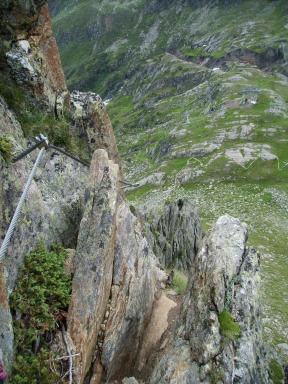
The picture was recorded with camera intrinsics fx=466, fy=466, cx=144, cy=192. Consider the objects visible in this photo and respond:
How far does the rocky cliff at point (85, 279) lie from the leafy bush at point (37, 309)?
36 mm

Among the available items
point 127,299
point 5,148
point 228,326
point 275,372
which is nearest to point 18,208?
point 5,148

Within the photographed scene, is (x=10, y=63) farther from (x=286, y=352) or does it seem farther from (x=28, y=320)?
(x=286, y=352)

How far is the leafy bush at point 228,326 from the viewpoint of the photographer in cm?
1720

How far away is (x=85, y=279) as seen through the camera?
54.9 ft

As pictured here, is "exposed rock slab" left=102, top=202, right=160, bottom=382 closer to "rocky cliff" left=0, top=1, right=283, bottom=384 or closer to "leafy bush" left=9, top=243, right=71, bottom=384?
"rocky cliff" left=0, top=1, right=283, bottom=384

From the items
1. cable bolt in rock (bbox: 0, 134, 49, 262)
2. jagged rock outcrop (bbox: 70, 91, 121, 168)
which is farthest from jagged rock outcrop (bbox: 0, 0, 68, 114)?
cable bolt in rock (bbox: 0, 134, 49, 262)

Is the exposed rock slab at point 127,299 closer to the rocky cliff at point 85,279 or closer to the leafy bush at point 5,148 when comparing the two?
the rocky cliff at point 85,279

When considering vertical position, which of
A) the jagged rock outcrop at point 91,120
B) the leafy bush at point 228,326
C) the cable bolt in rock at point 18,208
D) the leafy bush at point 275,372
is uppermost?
the jagged rock outcrop at point 91,120

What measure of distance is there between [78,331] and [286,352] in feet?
65.4

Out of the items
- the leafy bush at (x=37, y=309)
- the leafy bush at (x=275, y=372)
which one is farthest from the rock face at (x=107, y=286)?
the leafy bush at (x=275, y=372)

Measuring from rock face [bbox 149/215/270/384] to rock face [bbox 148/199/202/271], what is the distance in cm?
1650

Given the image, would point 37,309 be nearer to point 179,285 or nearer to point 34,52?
point 179,285

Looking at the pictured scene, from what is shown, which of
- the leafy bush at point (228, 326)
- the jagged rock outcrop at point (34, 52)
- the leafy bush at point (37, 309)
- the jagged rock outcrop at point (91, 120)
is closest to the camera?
the leafy bush at point (37, 309)

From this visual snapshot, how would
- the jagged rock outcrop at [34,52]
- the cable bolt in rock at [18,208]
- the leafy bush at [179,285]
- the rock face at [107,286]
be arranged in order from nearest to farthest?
1. the cable bolt in rock at [18,208]
2. the rock face at [107,286]
3. the jagged rock outcrop at [34,52]
4. the leafy bush at [179,285]
